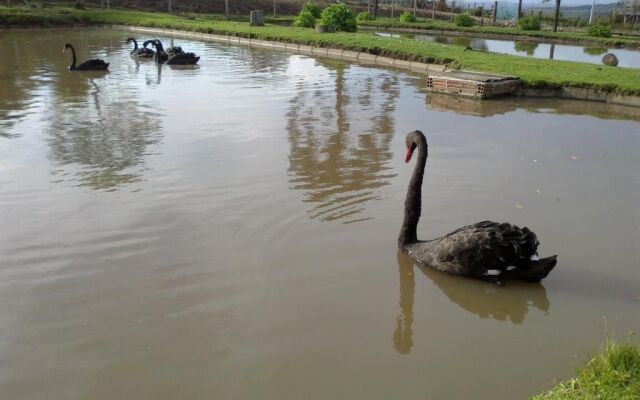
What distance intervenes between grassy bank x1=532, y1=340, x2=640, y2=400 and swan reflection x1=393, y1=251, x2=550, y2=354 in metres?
1.09

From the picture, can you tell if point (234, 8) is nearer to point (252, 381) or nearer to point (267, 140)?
point (267, 140)

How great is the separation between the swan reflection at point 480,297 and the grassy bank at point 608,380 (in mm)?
1087

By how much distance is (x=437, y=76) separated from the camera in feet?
45.3

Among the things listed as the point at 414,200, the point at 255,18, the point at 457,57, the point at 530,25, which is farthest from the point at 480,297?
the point at 530,25

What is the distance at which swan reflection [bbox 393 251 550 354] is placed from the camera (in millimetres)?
4422

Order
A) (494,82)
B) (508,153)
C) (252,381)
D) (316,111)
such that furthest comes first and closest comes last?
(494,82) → (316,111) → (508,153) → (252,381)

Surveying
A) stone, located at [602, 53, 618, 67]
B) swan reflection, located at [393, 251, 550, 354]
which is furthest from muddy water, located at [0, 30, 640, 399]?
stone, located at [602, 53, 618, 67]

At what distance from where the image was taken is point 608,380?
3.13 metres

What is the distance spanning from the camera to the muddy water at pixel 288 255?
3695 millimetres

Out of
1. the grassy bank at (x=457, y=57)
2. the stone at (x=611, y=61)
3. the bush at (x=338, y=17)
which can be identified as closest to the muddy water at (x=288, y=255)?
the grassy bank at (x=457, y=57)

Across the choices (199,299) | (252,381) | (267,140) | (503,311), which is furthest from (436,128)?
(252,381)

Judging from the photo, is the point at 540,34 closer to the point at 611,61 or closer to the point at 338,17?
the point at 338,17

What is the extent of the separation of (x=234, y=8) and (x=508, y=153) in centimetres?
4678

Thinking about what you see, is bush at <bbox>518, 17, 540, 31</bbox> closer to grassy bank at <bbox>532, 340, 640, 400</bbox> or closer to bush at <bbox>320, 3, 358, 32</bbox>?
bush at <bbox>320, 3, 358, 32</bbox>
